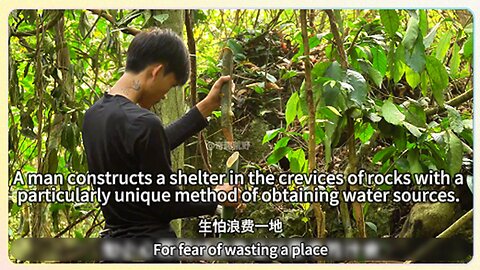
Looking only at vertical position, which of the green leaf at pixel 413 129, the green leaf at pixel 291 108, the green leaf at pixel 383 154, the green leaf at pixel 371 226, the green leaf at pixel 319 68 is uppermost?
the green leaf at pixel 319 68

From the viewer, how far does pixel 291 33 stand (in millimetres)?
1444

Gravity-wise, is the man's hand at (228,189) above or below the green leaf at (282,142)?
below

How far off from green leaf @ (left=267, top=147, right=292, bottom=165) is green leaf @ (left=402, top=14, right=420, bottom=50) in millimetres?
298

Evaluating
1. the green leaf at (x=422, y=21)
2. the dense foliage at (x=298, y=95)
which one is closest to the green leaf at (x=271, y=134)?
the dense foliage at (x=298, y=95)

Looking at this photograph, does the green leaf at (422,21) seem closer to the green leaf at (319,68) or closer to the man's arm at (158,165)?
the green leaf at (319,68)

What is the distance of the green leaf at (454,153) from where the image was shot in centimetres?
129

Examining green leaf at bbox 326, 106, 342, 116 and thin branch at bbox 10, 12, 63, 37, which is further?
thin branch at bbox 10, 12, 63, 37

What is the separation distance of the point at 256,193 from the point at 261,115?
18 centimetres

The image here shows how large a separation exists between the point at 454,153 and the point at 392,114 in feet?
0.46

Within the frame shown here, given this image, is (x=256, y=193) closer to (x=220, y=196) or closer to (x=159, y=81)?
(x=220, y=196)

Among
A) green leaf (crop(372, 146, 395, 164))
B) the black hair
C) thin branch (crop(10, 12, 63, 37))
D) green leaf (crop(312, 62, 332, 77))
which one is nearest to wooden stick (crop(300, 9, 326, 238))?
green leaf (crop(312, 62, 332, 77))

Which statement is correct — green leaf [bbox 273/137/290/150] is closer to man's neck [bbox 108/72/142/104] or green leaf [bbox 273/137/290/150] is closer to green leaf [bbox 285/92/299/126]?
green leaf [bbox 285/92/299/126]

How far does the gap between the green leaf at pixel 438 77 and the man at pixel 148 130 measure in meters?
0.43

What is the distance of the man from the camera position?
125 centimetres
